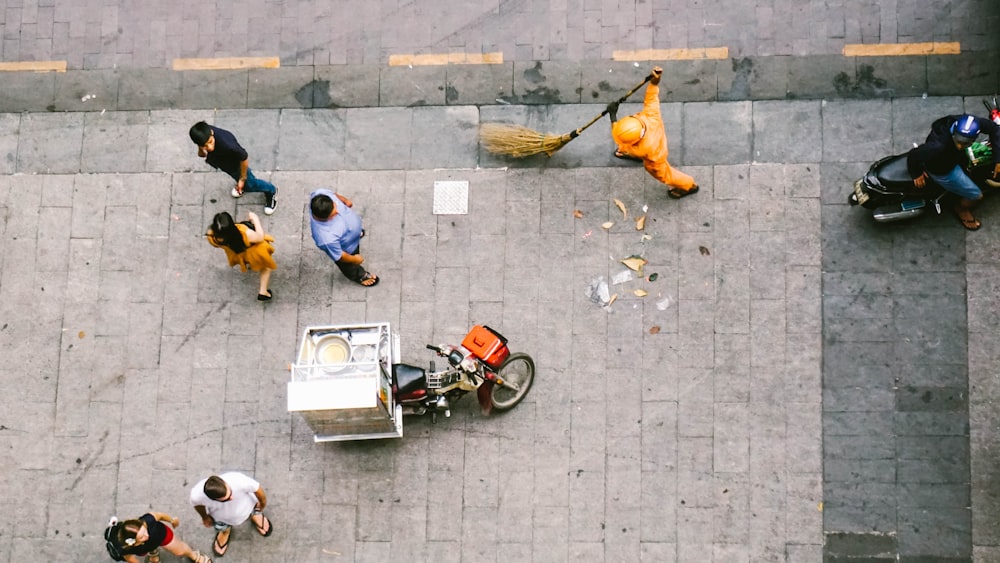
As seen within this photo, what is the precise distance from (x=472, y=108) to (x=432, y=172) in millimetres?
846

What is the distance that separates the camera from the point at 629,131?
825 cm

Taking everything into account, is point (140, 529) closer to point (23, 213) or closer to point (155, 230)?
point (155, 230)

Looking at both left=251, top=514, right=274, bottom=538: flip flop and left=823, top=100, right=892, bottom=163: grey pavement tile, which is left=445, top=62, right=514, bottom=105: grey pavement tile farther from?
left=251, top=514, right=274, bottom=538: flip flop

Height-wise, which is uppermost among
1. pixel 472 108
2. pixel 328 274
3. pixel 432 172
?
pixel 472 108

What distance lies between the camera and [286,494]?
9.01m

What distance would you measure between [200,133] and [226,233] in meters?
1.02

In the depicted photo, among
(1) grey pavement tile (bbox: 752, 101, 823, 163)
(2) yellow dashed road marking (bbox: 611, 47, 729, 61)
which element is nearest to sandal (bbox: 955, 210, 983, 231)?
(1) grey pavement tile (bbox: 752, 101, 823, 163)

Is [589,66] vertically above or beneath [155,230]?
above

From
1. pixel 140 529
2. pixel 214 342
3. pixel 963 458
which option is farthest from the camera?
pixel 214 342

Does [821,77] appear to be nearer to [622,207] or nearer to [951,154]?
[951,154]

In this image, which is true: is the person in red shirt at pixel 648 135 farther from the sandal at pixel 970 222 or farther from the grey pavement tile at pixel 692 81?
the sandal at pixel 970 222

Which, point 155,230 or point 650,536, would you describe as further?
point 155,230

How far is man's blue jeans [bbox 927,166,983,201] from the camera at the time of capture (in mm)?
8438

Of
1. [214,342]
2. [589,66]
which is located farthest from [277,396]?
[589,66]
